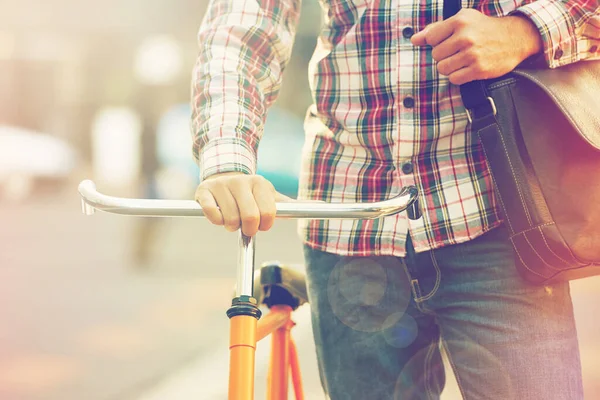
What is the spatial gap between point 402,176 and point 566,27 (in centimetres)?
42

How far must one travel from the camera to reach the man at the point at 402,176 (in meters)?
Answer: 1.44

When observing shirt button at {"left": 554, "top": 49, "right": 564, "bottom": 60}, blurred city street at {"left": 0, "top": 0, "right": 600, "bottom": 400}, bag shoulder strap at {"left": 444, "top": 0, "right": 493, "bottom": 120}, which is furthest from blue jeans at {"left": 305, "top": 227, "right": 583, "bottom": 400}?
blurred city street at {"left": 0, "top": 0, "right": 600, "bottom": 400}

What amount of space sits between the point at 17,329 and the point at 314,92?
5248 millimetres

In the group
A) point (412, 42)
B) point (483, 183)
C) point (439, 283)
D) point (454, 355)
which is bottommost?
point (454, 355)

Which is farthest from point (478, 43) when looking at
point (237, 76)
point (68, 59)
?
point (68, 59)

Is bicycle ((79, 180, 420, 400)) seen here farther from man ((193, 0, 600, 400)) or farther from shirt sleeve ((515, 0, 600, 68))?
shirt sleeve ((515, 0, 600, 68))

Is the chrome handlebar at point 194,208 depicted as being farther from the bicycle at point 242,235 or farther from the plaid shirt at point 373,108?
the plaid shirt at point 373,108

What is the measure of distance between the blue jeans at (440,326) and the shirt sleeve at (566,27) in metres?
0.36

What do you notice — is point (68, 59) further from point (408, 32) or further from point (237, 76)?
point (408, 32)

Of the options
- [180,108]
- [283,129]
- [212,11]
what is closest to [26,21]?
[180,108]

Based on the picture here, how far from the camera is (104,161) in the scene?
2939cm

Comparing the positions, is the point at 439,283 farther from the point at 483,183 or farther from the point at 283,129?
the point at 283,129

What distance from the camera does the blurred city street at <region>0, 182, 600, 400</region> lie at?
4812 mm

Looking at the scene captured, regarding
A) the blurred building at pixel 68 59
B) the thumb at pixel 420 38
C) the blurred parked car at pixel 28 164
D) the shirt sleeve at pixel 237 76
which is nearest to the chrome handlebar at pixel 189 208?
the shirt sleeve at pixel 237 76
